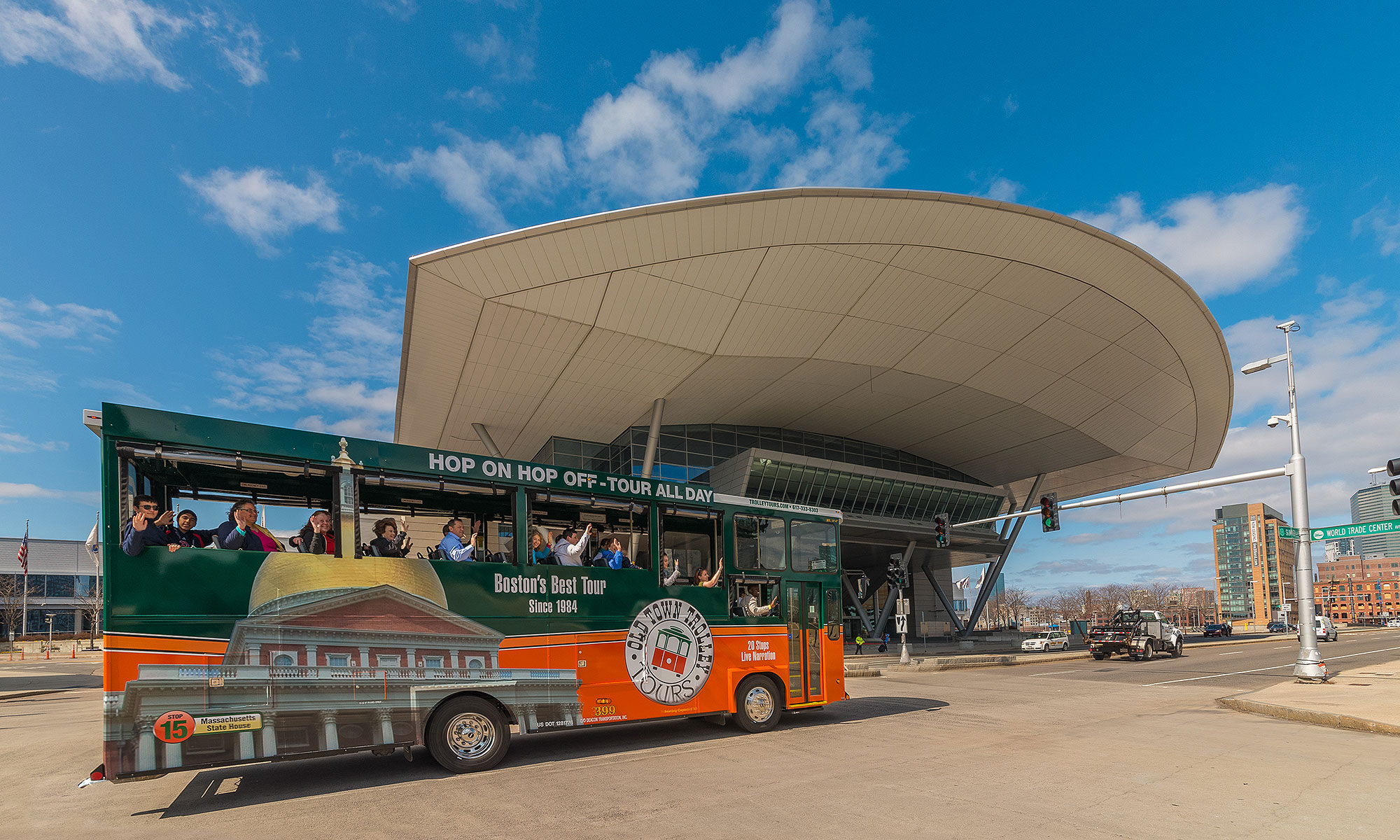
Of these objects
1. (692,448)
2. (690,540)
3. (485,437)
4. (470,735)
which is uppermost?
(485,437)

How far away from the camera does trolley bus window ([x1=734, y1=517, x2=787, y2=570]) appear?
11.6 meters

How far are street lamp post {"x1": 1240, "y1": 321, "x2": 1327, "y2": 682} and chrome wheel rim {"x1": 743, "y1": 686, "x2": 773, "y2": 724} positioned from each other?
13.7 metres

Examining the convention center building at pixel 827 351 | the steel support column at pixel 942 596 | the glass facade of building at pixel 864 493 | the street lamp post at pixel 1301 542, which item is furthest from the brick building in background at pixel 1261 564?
the street lamp post at pixel 1301 542

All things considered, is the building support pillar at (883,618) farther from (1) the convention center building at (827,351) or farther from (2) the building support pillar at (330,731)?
(2) the building support pillar at (330,731)

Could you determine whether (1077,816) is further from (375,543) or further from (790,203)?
(790,203)

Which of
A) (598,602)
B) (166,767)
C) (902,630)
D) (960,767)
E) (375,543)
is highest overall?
(375,543)

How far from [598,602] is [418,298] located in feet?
52.8

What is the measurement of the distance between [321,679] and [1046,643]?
41.7m

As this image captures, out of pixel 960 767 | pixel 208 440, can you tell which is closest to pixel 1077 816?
pixel 960 767

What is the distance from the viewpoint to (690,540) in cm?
1148

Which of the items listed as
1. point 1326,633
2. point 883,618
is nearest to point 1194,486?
point 883,618

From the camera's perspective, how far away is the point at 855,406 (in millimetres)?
37094

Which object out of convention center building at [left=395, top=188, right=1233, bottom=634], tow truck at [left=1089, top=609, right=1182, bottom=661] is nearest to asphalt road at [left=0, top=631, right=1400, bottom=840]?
convention center building at [left=395, top=188, right=1233, bottom=634]

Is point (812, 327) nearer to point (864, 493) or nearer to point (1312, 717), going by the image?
point (864, 493)
